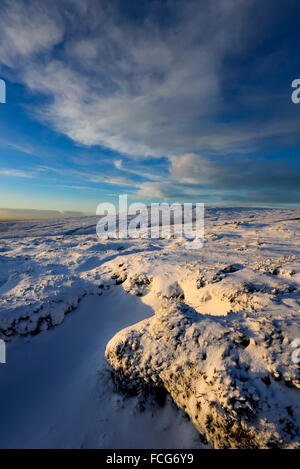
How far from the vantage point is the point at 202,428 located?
13.8ft

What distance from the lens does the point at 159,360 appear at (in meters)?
5.23

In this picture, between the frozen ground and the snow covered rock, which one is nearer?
the snow covered rock

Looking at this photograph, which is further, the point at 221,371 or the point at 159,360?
the point at 159,360

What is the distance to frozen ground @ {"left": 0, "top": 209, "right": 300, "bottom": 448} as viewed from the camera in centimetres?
407

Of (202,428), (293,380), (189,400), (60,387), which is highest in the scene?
(293,380)

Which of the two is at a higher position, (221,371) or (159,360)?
(221,371)

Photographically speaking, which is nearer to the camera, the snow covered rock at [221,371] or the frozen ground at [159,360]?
the snow covered rock at [221,371]

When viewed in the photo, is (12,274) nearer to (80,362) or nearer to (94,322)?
(94,322)

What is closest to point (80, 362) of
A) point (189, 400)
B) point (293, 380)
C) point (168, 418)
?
point (168, 418)

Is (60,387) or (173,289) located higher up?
(173,289)

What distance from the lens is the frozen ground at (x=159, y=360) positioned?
13.4 ft
